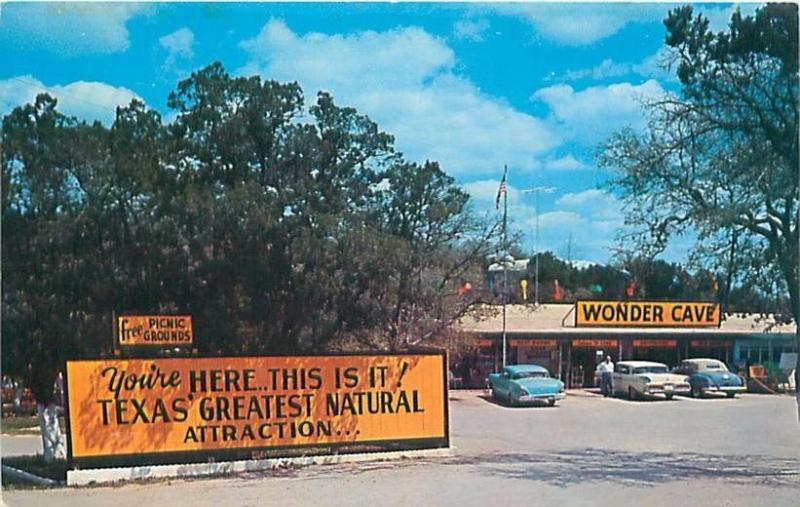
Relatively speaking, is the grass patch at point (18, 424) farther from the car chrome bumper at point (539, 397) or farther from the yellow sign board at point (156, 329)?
the car chrome bumper at point (539, 397)

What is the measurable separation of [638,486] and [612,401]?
26.5 inches

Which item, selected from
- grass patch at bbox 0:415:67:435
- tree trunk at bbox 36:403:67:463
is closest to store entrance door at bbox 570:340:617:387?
tree trunk at bbox 36:403:67:463

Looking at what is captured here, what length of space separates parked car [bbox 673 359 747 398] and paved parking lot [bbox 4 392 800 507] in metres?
0.09

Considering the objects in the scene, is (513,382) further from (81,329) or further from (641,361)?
(81,329)

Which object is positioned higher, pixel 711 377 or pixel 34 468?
pixel 711 377

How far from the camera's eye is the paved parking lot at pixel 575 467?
24.1ft

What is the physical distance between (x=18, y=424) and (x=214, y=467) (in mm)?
1482

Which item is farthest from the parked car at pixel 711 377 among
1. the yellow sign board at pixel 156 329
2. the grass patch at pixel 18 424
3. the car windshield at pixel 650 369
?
the grass patch at pixel 18 424

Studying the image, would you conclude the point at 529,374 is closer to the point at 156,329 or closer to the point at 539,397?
the point at 539,397

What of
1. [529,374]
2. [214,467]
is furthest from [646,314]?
[214,467]

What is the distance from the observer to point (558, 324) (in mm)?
7672

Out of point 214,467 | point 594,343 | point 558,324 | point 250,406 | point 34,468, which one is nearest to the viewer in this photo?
point 34,468

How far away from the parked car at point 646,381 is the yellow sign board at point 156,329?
322cm

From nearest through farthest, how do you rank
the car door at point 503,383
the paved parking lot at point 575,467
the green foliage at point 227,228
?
1. the paved parking lot at point 575,467
2. the green foliage at point 227,228
3. the car door at point 503,383
